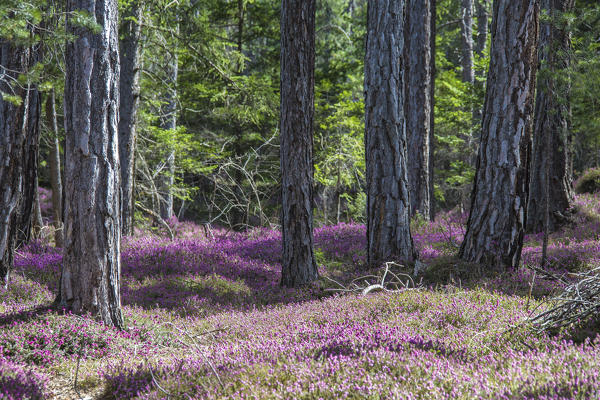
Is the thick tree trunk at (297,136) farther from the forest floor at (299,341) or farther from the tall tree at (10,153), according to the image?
the tall tree at (10,153)

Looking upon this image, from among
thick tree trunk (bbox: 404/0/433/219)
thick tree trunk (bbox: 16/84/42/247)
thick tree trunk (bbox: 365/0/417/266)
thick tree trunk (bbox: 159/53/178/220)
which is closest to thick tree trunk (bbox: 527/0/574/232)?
thick tree trunk (bbox: 404/0/433/219)

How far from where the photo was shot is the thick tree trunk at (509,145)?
703 cm

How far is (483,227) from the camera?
23.6 ft

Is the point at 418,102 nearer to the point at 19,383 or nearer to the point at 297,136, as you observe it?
the point at 297,136

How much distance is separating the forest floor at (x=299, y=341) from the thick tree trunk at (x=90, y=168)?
0.43 metres

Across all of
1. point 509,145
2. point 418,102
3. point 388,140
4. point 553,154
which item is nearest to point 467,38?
point 418,102

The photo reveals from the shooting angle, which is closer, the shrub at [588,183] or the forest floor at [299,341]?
the forest floor at [299,341]

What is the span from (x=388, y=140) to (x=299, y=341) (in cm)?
477

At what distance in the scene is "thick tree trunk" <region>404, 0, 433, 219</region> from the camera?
13.4 metres

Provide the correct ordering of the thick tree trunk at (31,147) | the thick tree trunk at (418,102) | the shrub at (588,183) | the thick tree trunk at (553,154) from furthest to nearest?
the shrub at (588,183) < the thick tree trunk at (418,102) < the thick tree trunk at (553,154) < the thick tree trunk at (31,147)

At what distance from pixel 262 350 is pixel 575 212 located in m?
10.7

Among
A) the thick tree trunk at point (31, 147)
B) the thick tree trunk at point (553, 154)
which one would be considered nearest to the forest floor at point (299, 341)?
the thick tree trunk at point (31, 147)

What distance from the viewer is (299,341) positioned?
472 centimetres

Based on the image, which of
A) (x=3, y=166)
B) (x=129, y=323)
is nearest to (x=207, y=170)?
(x=3, y=166)
